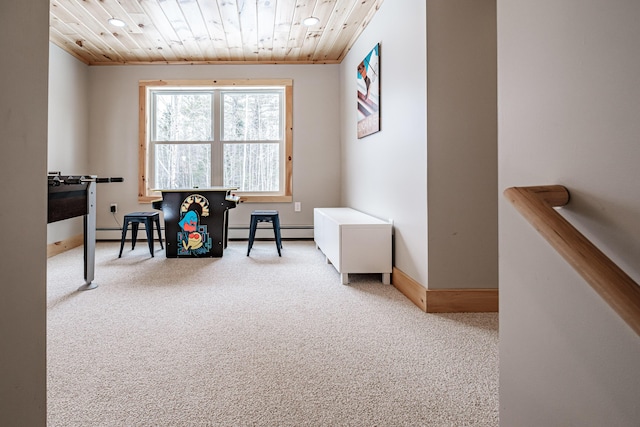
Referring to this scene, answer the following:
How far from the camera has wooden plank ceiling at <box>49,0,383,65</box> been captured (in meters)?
3.41

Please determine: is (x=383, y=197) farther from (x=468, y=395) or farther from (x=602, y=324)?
(x=602, y=324)

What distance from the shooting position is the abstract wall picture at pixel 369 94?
3.15 m

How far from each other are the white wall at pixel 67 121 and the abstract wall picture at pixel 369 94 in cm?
328

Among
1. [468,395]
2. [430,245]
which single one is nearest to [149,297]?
[430,245]

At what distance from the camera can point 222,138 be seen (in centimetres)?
507

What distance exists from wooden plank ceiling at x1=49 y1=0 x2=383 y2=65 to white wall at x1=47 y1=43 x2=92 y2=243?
20cm

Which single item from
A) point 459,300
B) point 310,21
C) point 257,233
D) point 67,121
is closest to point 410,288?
point 459,300

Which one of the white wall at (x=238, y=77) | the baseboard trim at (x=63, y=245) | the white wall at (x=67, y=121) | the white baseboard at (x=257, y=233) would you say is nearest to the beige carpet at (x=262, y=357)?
the baseboard trim at (x=63, y=245)

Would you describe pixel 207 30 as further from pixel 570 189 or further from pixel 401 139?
pixel 570 189

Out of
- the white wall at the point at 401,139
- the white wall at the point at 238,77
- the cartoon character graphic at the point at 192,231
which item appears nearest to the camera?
the white wall at the point at 401,139

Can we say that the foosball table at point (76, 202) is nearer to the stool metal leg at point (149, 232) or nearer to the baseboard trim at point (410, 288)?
the stool metal leg at point (149, 232)

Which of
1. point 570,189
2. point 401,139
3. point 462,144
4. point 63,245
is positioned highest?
point 401,139

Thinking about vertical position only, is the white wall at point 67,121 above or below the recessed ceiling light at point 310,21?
below

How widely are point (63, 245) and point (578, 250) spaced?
5065 mm
